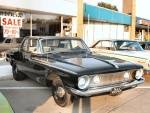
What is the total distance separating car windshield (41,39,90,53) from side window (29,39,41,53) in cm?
17

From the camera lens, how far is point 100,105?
5277mm

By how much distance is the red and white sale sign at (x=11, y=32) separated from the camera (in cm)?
1145

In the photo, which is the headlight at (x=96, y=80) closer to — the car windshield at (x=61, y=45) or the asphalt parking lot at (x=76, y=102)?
the asphalt parking lot at (x=76, y=102)

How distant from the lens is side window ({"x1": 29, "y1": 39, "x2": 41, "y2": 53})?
6.28m

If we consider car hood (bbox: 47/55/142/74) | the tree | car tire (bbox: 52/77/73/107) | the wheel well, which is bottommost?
car tire (bbox: 52/77/73/107)

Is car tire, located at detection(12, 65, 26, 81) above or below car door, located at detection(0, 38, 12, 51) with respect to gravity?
below

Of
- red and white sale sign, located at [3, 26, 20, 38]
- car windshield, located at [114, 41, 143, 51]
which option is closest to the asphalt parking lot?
car windshield, located at [114, 41, 143, 51]

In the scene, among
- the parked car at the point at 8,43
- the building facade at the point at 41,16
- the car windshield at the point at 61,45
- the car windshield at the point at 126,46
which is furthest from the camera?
the parked car at the point at 8,43

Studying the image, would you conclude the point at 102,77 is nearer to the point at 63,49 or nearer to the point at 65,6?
the point at 63,49

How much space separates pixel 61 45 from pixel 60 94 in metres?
1.81

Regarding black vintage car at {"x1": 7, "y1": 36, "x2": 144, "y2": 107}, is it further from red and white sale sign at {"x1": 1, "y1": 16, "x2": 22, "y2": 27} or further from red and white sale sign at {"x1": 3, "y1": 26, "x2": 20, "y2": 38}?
red and white sale sign at {"x1": 1, "y1": 16, "x2": 22, "y2": 27}

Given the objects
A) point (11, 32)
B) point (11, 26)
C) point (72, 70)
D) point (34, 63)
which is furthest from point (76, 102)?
point (11, 26)

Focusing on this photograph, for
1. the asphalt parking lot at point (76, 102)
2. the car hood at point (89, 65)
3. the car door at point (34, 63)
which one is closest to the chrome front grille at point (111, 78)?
the car hood at point (89, 65)

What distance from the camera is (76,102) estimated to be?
17.9ft
